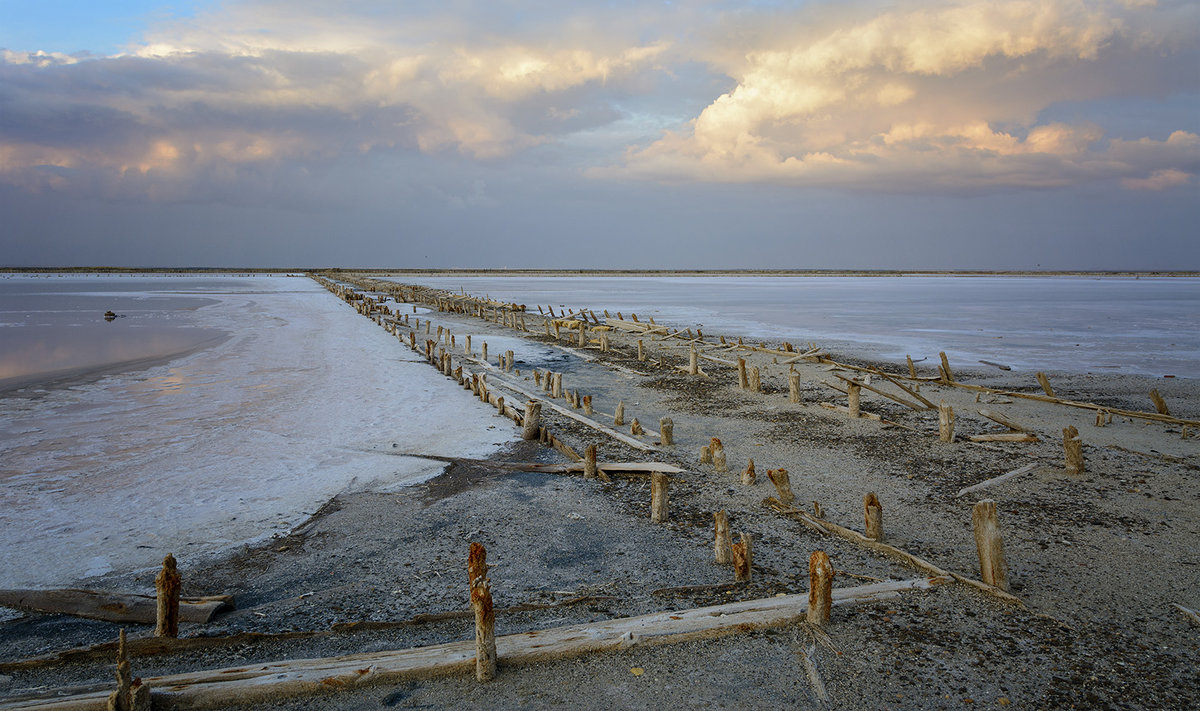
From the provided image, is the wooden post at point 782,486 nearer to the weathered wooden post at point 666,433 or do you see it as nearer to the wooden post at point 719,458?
the wooden post at point 719,458

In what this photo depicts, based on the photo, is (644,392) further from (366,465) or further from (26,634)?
(26,634)

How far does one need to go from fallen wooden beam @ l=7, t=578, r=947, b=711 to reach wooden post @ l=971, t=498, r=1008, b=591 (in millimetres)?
761

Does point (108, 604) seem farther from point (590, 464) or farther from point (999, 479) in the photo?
point (999, 479)

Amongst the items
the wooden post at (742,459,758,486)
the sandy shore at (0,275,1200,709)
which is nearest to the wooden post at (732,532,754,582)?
the sandy shore at (0,275,1200,709)

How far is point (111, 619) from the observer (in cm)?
464

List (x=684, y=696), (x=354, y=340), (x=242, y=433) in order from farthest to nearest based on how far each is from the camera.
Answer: (x=354, y=340) < (x=242, y=433) < (x=684, y=696)

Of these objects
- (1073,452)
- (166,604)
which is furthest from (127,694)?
(1073,452)

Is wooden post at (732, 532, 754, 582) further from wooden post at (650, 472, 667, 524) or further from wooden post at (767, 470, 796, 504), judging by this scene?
wooden post at (767, 470, 796, 504)

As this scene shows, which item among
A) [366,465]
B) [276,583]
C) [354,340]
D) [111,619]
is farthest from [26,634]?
[354,340]

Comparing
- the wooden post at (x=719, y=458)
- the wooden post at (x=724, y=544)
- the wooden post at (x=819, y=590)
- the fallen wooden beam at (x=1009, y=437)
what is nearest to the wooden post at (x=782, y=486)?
the wooden post at (x=719, y=458)

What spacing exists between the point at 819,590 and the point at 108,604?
16.2ft

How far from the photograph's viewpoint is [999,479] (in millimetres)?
7691

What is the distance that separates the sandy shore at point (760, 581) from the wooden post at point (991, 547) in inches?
7.5

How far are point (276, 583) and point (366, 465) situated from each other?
130 inches
